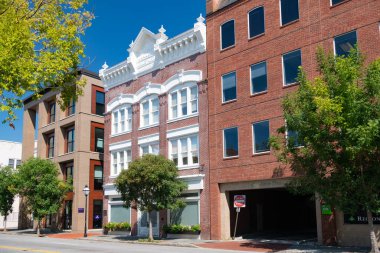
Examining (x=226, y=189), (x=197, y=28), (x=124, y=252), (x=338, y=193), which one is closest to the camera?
(x=338, y=193)

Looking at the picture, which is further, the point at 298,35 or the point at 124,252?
the point at 298,35

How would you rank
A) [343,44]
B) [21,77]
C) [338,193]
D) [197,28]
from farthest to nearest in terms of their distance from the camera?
1. [197,28]
2. [343,44]
3. [338,193]
4. [21,77]

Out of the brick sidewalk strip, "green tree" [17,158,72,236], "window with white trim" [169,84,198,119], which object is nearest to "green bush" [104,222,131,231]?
"green tree" [17,158,72,236]

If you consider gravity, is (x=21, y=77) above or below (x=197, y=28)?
below

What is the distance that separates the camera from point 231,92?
27969 millimetres

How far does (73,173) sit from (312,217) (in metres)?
22.4

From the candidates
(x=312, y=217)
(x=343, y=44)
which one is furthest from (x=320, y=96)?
(x=312, y=217)

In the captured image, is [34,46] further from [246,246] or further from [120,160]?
[120,160]

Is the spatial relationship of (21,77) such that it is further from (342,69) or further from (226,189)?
(226,189)

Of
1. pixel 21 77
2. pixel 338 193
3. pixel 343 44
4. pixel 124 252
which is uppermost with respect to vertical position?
pixel 343 44

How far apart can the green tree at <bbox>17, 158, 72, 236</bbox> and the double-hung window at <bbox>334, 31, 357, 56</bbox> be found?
27498 millimetres

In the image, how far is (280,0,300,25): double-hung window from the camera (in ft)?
82.2

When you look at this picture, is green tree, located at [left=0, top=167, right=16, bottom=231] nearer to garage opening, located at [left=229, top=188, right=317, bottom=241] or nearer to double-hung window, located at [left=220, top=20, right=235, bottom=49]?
garage opening, located at [left=229, top=188, right=317, bottom=241]

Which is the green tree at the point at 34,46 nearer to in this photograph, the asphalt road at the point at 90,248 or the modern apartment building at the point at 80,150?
the asphalt road at the point at 90,248
